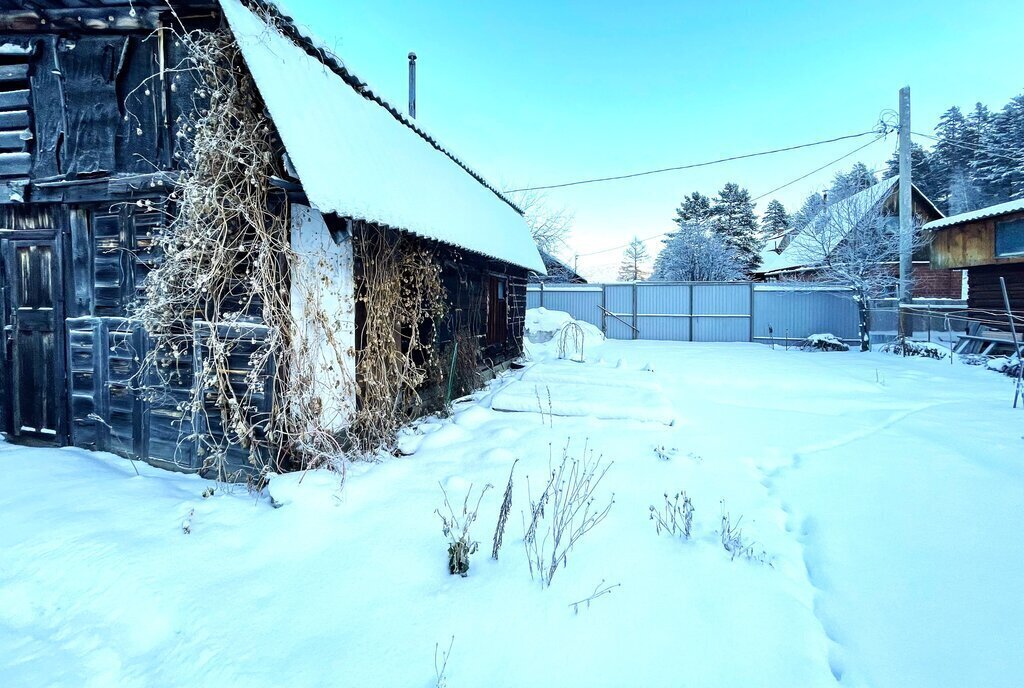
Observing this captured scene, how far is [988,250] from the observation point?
11875mm

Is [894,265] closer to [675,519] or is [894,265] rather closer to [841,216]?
[841,216]

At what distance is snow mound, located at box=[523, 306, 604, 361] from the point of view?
11.2 metres

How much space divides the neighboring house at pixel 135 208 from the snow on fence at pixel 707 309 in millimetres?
12934

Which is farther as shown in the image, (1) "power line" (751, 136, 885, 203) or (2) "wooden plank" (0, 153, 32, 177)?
(1) "power line" (751, 136, 885, 203)

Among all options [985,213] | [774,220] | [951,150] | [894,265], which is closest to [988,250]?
[985,213]

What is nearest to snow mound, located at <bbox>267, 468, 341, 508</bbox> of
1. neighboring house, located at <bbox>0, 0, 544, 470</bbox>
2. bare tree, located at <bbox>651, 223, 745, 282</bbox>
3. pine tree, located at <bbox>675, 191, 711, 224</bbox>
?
neighboring house, located at <bbox>0, 0, 544, 470</bbox>

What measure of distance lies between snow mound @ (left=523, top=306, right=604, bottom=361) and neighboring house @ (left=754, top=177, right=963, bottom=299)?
9410 mm

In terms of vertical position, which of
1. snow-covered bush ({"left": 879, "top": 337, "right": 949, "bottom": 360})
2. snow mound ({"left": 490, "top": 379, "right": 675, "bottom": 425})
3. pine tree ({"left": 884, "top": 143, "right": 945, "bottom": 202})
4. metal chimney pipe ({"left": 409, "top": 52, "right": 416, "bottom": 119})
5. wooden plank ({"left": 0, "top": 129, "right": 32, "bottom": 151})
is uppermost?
pine tree ({"left": 884, "top": 143, "right": 945, "bottom": 202})

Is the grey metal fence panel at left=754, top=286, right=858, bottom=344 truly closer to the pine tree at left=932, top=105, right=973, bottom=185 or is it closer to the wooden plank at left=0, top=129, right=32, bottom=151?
the wooden plank at left=0, top=129, right=32, bottom=151

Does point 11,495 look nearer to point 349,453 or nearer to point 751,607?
point 349,453

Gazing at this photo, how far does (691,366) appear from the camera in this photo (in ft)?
31.1

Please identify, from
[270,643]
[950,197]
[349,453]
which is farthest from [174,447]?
[950,197]

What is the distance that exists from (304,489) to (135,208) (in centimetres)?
278

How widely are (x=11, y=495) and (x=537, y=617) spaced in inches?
143
